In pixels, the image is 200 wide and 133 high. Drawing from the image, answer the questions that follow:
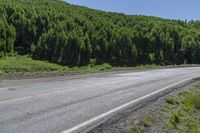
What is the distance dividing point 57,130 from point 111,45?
3430 inches

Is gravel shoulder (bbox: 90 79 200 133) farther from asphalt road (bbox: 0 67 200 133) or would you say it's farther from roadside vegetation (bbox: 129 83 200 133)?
asphalt road (bbox: 0 67 200 133)

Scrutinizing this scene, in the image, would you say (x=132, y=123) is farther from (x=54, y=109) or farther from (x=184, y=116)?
(x=54, y=109)

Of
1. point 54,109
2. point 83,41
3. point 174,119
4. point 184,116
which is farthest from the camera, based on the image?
point 83,41

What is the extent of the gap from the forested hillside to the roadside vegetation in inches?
2689

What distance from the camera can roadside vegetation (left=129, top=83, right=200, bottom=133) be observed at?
29.5 ft

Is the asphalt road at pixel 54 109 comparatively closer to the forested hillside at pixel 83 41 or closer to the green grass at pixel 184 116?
the green grass at pixel 184 116

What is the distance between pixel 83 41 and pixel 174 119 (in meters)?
80.7

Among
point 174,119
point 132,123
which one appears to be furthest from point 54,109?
point 174,119

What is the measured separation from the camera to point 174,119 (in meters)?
10.0

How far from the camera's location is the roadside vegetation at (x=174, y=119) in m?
8.98

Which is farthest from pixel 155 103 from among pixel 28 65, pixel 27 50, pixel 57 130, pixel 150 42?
pixel 150 42

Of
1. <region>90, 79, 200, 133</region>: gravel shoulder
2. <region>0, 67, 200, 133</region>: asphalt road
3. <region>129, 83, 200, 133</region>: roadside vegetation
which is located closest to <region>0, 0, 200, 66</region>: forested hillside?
<region>0, 67, 200, 133</region>: asphalt road

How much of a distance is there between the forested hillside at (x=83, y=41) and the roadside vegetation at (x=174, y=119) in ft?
224

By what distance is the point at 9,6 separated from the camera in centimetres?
10406
